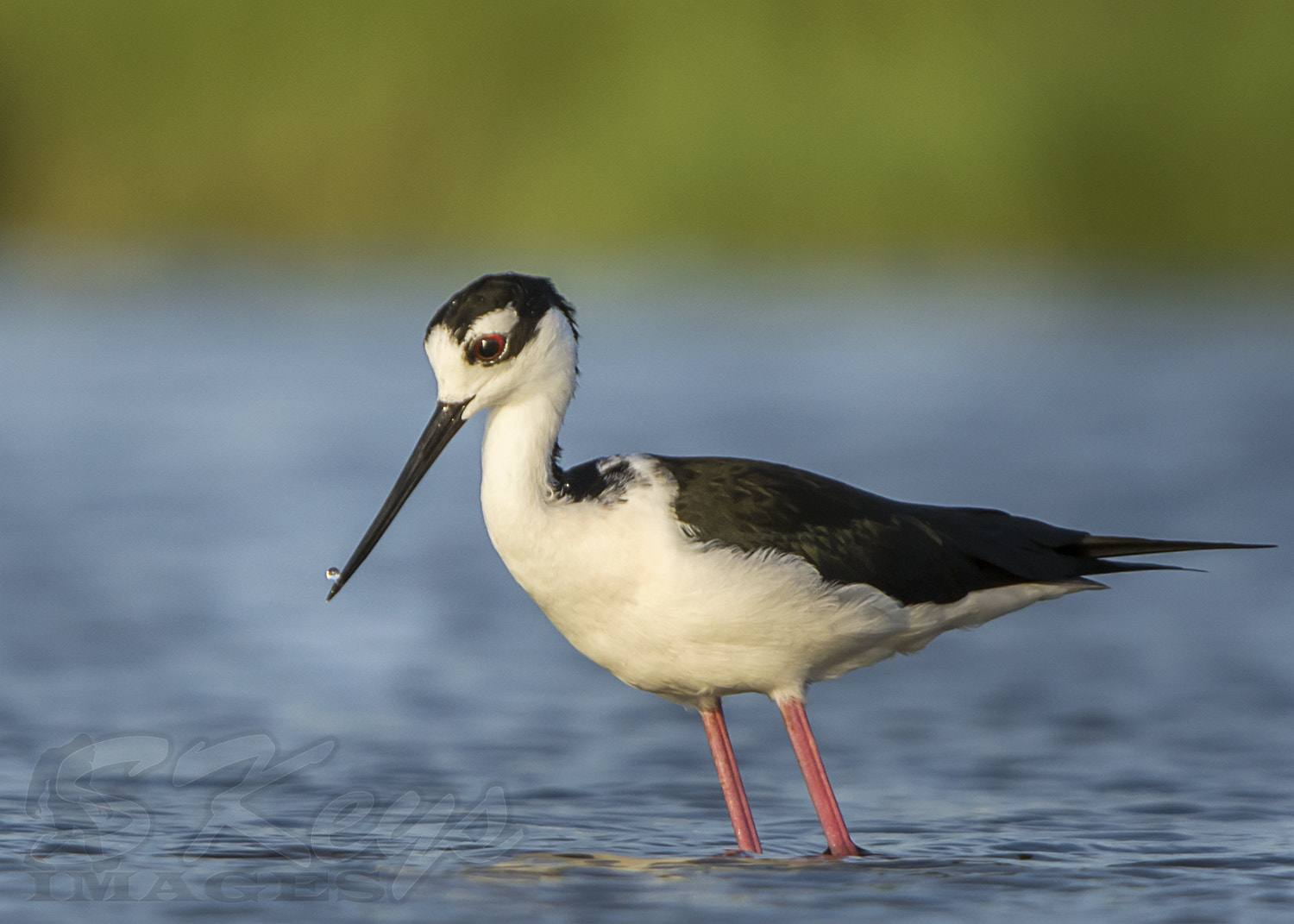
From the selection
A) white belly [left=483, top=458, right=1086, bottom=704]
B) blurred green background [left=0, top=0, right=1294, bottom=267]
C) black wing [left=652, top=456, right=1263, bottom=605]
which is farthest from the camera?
blurred green background [left=0, top=0, right=1294, bottom=267]

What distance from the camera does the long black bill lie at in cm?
543

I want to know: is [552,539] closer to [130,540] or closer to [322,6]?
[130,540]

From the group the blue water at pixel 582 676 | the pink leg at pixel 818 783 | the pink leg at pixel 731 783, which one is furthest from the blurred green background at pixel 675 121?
the pink leg at pixel 818 783

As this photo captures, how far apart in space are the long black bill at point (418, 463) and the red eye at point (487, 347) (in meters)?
0.15

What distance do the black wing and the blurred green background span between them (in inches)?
471

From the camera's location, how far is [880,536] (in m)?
5.79

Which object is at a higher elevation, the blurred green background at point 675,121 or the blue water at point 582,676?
the blurred green background at point 675,121

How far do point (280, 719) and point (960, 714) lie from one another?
276 centimetres

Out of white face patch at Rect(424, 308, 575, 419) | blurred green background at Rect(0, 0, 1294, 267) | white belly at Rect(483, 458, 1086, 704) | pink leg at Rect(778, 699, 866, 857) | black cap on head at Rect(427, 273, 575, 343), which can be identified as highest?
blurred green background at Rect(0, 0, 1294, 267)

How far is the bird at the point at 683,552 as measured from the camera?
526cm

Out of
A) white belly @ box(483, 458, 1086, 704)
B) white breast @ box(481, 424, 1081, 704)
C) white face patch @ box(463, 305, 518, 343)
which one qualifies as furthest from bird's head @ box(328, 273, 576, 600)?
white belly @ box(483, 458, 1086, 704)

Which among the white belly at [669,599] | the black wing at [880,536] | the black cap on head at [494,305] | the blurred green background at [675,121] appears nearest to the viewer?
the white belly at [669,599]

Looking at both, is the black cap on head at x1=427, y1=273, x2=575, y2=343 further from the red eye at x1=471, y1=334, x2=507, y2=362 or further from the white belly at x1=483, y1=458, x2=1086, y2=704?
the white belly at x1=483, y1=458, x2=1086, y2=704

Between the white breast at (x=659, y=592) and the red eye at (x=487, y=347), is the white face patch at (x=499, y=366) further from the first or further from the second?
the white breast at (x=659, y=592)
